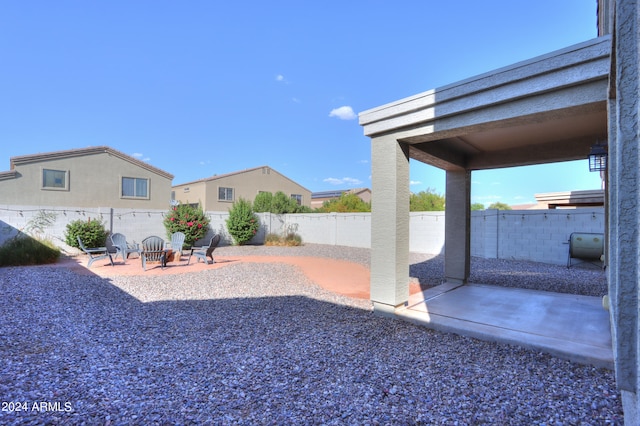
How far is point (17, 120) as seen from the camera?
47.6 ft

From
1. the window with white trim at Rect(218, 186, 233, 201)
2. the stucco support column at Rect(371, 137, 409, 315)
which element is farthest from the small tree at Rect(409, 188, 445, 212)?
the stucco support column at Rect(371, 137, 409, 315)

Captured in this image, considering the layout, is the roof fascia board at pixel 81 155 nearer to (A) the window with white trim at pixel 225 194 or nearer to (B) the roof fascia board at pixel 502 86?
(A) the window with white trim at pixel 225 194

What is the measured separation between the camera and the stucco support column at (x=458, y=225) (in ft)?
21.3

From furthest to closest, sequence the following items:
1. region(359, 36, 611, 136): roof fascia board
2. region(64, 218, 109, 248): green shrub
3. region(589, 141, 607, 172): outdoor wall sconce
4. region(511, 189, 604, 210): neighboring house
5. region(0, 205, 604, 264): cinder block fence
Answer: region(511, 189, 604, 210): neighboring house, region(64, 218, 109, 248): green shrub, region(0, 205, 604, 264): cinder block fence, region(589, 141, 607, 172): outdoor wall sconce, region(359, 36, 611, 136): roof fascia board

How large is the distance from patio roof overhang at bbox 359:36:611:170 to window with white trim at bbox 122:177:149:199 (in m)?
18.6

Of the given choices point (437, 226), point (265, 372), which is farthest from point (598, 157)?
point (437, 226)

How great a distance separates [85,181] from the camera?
1712cm

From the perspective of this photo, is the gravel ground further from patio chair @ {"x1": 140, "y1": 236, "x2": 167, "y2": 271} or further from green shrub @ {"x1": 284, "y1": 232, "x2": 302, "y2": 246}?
green shrub @ {"x1": 284, "y1": 232, "x2": 302, "y2": 246}

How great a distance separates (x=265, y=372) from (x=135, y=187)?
19.6 metres

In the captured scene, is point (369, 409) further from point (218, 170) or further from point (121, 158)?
point (218, 170)

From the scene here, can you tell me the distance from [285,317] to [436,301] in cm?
259

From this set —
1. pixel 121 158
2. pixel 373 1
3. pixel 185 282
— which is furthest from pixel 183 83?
pixel 185 282

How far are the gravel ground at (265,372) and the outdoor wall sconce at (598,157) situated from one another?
3.31 m

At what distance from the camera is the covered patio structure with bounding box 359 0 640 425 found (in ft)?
5.34
